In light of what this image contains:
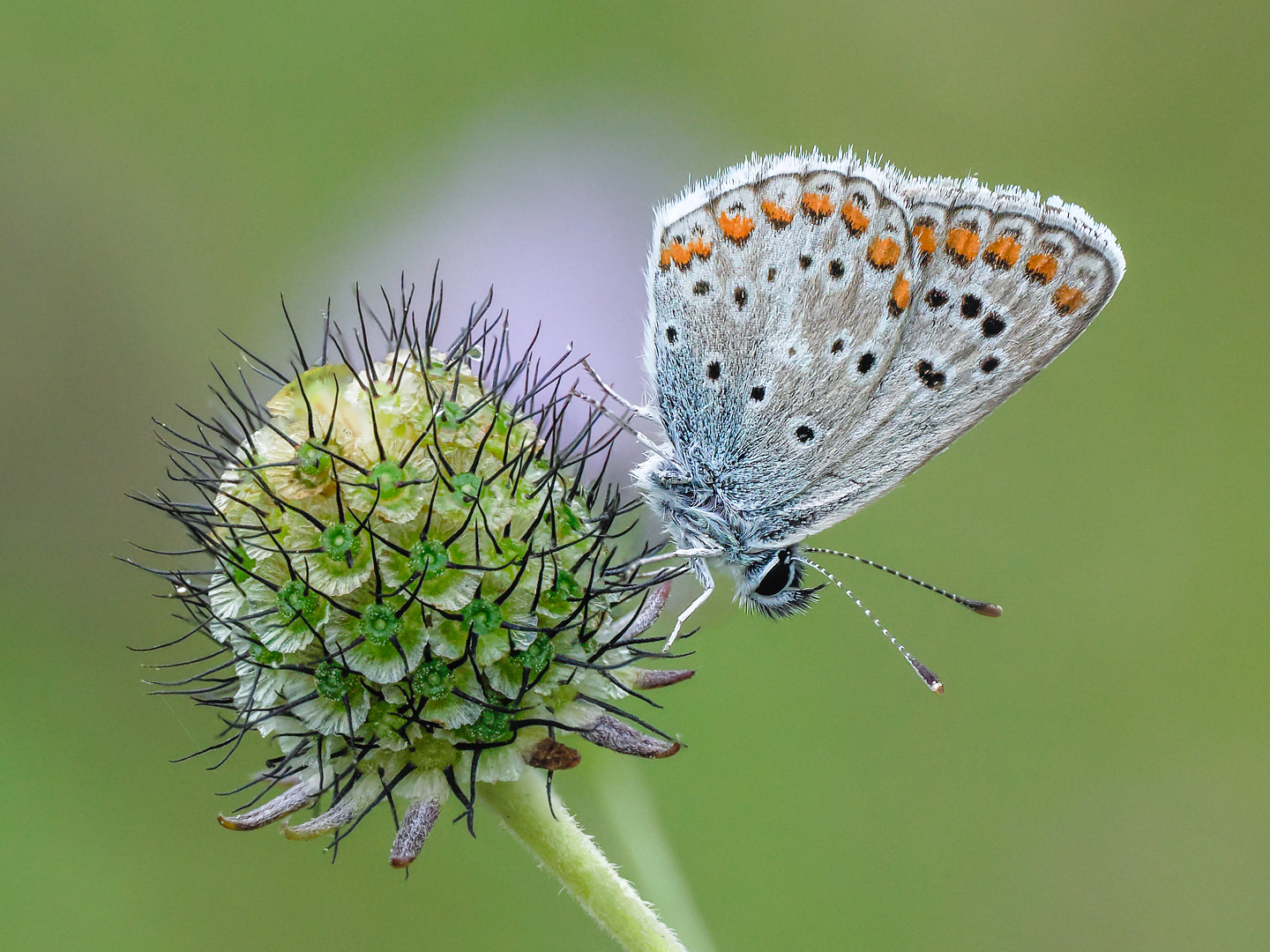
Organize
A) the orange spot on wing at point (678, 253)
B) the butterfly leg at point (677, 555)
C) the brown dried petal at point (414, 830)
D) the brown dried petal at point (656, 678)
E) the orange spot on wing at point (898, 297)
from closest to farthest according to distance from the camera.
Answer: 1. the brown dried petal at point (414, 830)
2. the brown dried petal at point (656, 678)
3. the butterfly leg at point (677, 555)
4. the orange spot on wing at point (898, 297)
5. the orange spot on wing at point (678, 253)

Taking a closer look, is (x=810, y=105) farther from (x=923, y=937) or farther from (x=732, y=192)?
(x=923, y=937)

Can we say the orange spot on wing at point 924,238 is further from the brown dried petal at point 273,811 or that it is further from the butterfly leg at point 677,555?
the brown dried petal at point 273,811

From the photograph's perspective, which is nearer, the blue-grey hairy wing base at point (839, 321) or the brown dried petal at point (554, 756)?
the brown dried petal at point (554, 756)

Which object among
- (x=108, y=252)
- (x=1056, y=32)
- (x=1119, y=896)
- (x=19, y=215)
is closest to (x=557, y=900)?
(x=1119, y=896)

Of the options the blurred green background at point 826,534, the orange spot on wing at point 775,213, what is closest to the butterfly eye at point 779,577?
the orange spot on wing at point 775,213

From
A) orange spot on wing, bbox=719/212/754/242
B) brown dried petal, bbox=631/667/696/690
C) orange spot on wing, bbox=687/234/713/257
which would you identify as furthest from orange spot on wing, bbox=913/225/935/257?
brown dried petal, bbox=631/667/696/690

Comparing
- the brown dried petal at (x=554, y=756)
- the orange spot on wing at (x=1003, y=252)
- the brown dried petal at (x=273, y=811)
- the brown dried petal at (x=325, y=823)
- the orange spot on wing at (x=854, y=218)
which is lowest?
the brown dried petal at (x=554, y=756)

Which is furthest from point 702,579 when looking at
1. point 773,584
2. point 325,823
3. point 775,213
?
point 325,823

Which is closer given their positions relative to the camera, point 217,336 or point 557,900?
point 557,900
